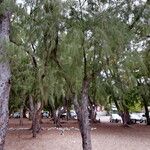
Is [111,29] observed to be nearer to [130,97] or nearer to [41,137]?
[41,137]

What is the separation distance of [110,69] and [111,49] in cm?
142

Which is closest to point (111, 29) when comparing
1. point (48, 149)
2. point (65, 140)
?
point (48, 149)

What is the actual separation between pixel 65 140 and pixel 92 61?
44.7 ft

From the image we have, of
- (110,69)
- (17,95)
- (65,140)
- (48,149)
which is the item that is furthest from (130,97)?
(110,69)

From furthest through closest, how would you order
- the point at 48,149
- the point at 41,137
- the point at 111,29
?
the point at 41,137 → the point at 48,149 → the point at 111,29

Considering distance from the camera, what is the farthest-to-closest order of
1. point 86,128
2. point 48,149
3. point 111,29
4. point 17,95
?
point 17,95 → point 48,149 → point 86,128 → point 111,29

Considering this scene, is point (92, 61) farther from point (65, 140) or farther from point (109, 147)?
point (65, 140)

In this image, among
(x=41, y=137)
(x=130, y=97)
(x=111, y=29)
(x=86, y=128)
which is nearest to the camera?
(x=111, y=29)

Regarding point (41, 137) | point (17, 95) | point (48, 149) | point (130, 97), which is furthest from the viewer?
point (130, 97)

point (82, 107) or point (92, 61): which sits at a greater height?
point (92, 61)

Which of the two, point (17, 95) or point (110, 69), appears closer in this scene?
point (110, 69)

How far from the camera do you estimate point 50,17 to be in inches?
407

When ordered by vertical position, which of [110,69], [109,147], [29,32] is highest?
[29,32]

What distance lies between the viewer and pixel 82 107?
11.6 m
